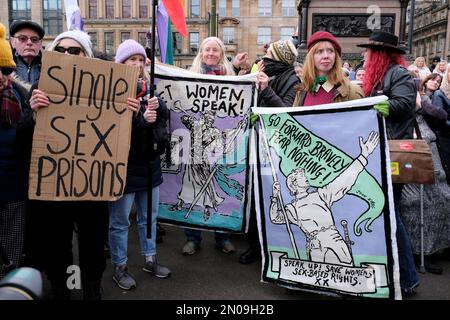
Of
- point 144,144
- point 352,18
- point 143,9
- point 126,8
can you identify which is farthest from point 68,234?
point 126,8

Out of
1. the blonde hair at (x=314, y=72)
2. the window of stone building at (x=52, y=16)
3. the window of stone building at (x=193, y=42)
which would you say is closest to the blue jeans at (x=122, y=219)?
the blonde hair at (x=314, y=72)

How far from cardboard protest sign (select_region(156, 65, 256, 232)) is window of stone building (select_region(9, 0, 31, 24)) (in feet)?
207

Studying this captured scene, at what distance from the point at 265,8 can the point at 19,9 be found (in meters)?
33.9

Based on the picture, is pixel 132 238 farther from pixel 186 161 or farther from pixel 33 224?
pixel 33 224

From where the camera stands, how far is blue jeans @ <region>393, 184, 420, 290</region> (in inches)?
124

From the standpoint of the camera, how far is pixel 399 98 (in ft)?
9.96

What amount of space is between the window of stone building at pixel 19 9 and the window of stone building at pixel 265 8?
31.7 meters

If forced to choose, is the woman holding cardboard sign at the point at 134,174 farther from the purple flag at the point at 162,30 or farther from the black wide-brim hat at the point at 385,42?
the purple flag at the point at 162,30

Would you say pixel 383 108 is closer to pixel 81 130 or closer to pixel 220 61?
pixel 220 61

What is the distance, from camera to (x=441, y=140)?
4.04 meters

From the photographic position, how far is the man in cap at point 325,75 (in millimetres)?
3316

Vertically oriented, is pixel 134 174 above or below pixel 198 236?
above
